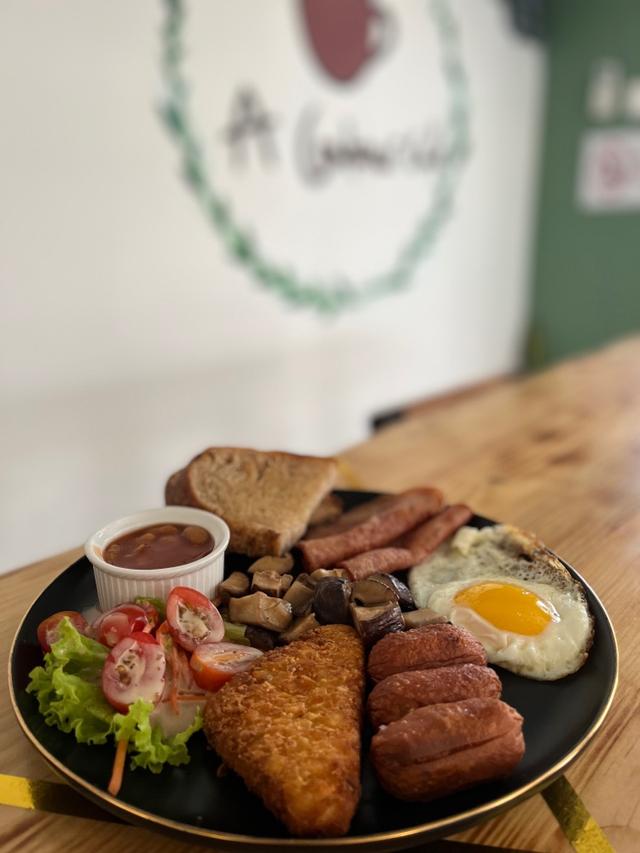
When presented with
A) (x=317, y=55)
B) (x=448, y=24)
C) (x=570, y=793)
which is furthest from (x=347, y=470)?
(x=448, y=24)

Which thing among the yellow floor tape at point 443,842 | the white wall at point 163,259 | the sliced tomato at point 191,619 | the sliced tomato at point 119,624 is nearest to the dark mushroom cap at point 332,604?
the sliced tomato at point 191,619

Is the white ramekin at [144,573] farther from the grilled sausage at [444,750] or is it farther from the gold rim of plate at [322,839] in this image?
the grilled sausage at [444,750]

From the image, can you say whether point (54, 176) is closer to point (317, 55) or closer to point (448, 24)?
point (317, 55)

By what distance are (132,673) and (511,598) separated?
0.67 metres

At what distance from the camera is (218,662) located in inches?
45.7

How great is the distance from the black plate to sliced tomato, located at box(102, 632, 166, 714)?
7 centimetres

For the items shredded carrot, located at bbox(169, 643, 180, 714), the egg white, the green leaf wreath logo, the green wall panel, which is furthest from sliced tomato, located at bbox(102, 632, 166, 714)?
the green wall panel

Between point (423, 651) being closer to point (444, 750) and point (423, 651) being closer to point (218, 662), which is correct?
point (444, 750)

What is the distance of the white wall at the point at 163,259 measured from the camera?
10.7 ft

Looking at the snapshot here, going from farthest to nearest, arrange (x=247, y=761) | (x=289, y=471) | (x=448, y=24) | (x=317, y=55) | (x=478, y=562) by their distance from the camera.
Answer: (x=448, y=24) → (x=317, y=55) → (x=289, y=471) → (x=478, y=562) → (x=247, y=761)

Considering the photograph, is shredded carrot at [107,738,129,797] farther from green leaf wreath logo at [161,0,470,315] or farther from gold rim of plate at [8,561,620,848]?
green leaf wreath logo at [161,0,470,315]

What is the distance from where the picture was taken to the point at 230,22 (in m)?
3.84

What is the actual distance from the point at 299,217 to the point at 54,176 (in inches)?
62.6

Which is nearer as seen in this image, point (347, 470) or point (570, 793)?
point (570, 793)
